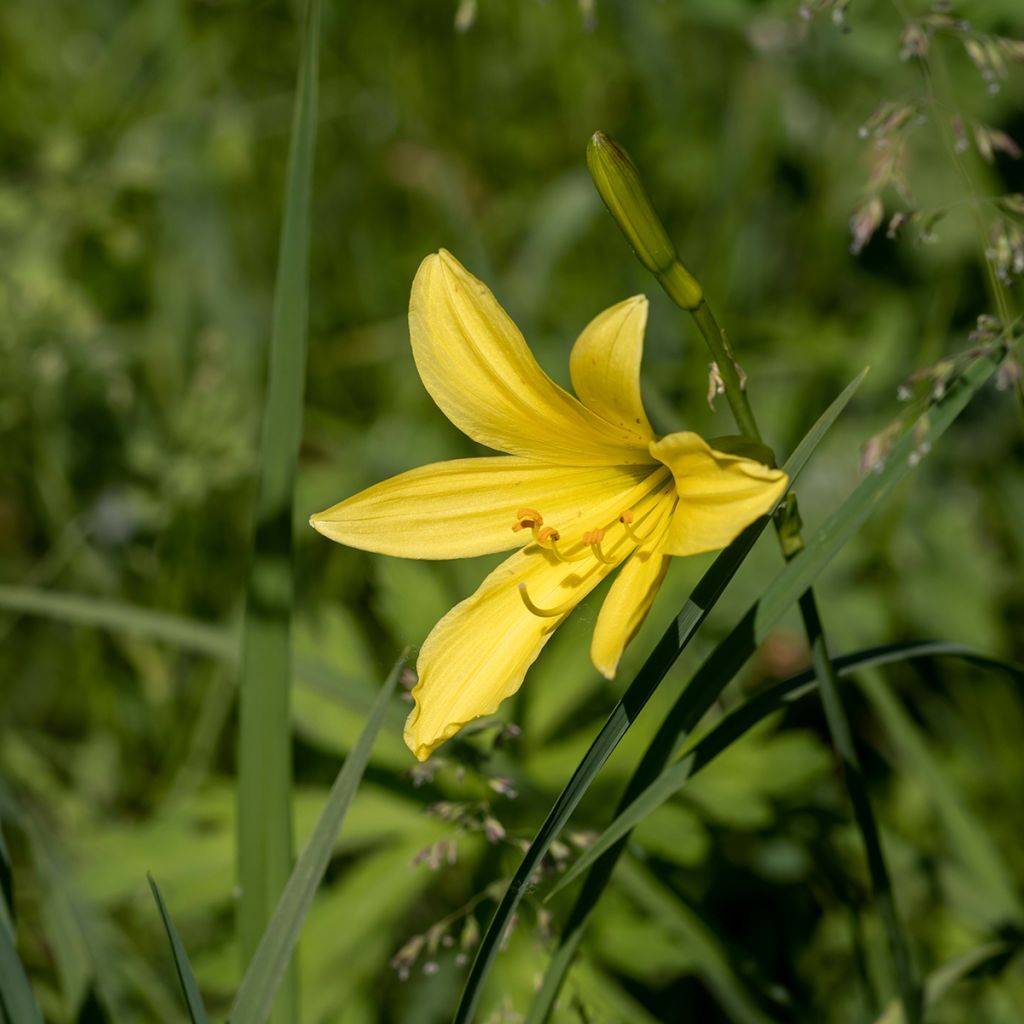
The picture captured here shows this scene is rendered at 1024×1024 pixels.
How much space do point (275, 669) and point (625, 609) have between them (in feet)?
1.83

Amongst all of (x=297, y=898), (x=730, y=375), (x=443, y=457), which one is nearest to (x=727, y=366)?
(x=730, y=375)

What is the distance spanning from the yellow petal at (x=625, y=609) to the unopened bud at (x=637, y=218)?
0.31 m

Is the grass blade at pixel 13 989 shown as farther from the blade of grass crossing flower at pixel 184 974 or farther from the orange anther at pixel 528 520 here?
the orange anther at pixel 528 520

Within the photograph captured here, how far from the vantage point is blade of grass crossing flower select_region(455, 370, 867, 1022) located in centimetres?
119

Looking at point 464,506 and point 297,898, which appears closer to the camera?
point 297,898

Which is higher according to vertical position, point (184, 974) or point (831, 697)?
point (831, 697)

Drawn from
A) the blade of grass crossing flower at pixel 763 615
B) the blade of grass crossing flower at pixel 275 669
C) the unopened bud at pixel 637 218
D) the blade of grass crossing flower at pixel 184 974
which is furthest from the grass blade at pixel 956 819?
the blade of grass crossing flower at pixel 184 974

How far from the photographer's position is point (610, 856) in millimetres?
1330

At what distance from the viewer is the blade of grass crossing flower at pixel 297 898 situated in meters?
1.27

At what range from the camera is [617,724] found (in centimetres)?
121

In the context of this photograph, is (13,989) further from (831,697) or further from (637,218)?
(637,218)

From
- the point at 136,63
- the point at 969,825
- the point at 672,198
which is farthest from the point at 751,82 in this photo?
the point at 969,825

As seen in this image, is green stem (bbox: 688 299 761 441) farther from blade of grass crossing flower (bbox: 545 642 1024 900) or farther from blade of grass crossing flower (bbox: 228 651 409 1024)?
blade of grass crossing flower (bbox: 228 651 409 1024)

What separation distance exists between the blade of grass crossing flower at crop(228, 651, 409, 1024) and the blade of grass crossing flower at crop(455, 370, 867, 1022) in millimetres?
220
